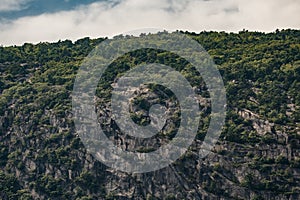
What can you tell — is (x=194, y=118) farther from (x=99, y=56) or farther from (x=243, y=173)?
(x=99, y=56)

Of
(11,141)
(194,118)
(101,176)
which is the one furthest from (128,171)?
(11,141)

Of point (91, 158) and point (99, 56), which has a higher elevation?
point (99, 56)

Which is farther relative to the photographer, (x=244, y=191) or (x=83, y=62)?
(x=83, y=62)

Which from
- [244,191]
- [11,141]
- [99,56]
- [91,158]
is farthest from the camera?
[99,56]

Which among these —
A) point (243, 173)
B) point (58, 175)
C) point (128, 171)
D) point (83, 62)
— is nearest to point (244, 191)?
point (243, 173)

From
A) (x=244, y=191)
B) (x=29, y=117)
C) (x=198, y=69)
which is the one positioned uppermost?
(x=198, y=69)

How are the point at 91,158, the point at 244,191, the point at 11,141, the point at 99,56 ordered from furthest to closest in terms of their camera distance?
the point at 99,56, the point at 11,141, the point at 91,158, the point at 244,191
